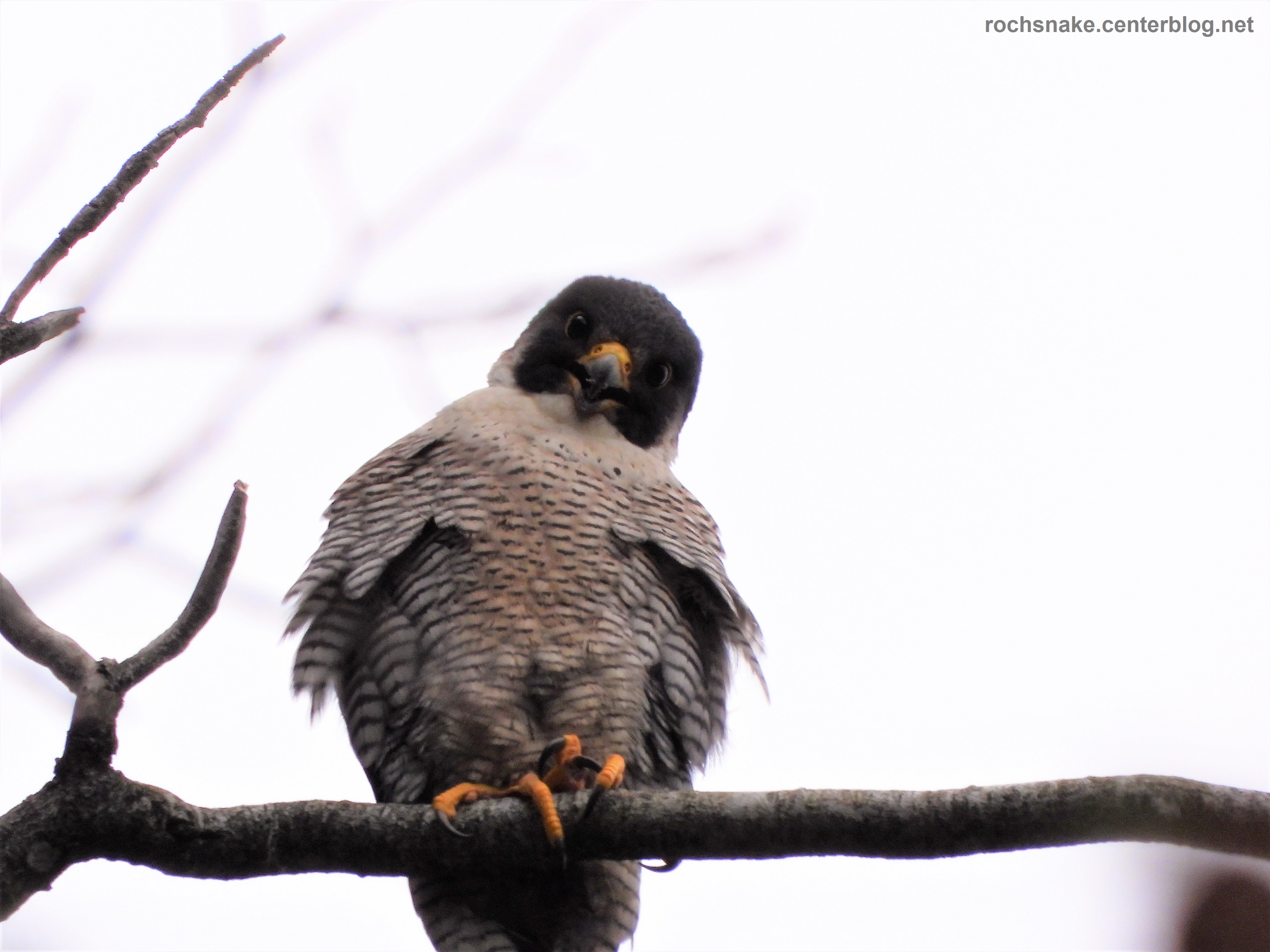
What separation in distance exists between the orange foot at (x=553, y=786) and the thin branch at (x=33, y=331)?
1338 millimetres

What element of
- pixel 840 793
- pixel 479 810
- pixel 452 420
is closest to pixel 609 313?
pixel 452 420

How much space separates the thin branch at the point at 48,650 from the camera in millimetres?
2693

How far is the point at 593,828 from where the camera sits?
117 inches

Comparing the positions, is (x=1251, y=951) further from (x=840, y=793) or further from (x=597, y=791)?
(x=597, y=791)

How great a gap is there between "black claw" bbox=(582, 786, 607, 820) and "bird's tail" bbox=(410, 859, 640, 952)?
2.24ft

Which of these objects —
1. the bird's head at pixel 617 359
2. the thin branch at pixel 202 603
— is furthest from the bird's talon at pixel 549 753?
the bird's head at pixel 617 359

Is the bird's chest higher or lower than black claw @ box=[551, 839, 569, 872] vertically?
higher

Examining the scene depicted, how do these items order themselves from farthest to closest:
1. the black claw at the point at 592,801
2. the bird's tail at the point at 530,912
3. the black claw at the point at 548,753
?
the bird's tail at the point at 530,912 → the black claw at the point at 548,753 → the black claw at the point at 592,801

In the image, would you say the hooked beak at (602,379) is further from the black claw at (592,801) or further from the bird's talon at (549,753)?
the black claw at (592,801)

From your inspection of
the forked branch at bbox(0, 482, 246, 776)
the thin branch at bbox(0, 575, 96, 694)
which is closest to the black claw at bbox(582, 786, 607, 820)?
the forked branch at bbox(0, 482, 246, 776)

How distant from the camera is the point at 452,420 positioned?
4.47 meters

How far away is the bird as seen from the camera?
12.0 feet

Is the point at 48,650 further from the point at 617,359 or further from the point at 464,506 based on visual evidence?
the point at 617,359

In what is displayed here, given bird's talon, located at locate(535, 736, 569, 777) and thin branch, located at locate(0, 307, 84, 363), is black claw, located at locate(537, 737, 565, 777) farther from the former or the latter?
thin branch, located at locate(0, 307, 84, 363)
